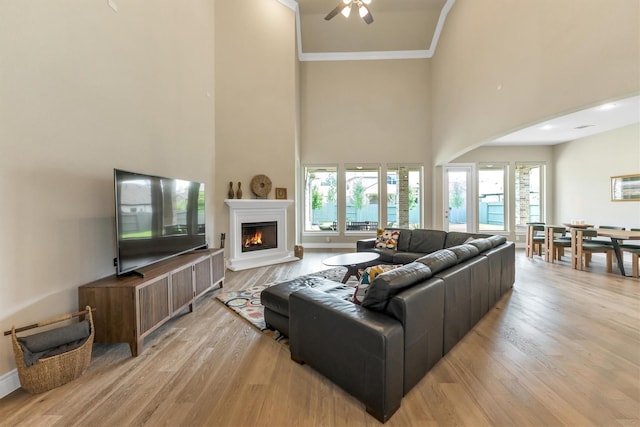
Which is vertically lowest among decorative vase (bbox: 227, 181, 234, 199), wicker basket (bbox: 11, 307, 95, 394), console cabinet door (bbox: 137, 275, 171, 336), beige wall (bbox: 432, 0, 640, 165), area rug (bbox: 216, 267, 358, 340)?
area rug (bbox: 216, 267, 358, 340)

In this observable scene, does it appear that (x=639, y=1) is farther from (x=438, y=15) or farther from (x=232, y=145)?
(x=232, y=145)

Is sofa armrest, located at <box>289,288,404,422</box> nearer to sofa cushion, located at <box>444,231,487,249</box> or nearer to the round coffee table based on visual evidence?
the round coffee table

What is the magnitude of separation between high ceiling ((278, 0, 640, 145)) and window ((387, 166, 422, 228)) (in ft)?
7.12

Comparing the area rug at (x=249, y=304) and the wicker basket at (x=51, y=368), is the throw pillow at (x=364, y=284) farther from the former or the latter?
the wicker basket at (x=51, y=368)

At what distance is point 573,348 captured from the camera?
86.9 inches

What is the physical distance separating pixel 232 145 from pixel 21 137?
134 inches

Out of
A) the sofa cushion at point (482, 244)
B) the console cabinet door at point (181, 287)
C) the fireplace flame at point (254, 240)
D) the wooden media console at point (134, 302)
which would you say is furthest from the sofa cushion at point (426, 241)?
the wooden media console at point (134, 302)

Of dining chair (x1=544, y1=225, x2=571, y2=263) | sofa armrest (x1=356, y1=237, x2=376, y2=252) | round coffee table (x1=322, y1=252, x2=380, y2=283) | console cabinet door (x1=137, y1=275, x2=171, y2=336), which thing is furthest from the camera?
dining chair (x1=544, y1=225, x2=571, y2=263)

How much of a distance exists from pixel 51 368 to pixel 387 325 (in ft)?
7.57

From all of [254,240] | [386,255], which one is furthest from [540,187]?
[254,240]

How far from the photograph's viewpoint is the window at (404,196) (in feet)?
23.3

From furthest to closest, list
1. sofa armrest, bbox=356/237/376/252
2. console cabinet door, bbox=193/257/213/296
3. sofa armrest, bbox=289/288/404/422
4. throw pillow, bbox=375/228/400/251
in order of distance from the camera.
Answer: sofa armrest, bbox=356/237/376/252 < throw pillow, bbox=375/228/400/251 < console cabinet door, bbox=193/257/213/296 < sofa armrest, bbox=289/288/404/422

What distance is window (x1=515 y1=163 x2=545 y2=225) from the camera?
23.1 feet

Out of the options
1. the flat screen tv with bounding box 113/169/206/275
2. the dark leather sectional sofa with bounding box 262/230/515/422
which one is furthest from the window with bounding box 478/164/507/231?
the flat screen tv with bounding box 113/169/206/275
